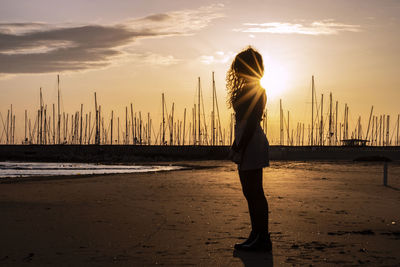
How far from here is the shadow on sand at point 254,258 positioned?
5652mm

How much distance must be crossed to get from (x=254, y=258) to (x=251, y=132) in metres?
1.48

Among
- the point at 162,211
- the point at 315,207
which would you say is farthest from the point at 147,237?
the point at 315,207

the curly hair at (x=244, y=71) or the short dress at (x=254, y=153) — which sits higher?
the curly hair at (x=244, y=71)

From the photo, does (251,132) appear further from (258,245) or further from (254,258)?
(254,258)

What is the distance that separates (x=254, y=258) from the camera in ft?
19.4

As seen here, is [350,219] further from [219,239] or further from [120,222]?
[120,222]

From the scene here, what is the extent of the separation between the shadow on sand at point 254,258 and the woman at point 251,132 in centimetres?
19

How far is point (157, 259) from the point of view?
5.76 metres

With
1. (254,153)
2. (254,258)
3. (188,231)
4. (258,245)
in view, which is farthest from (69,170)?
(254,258)

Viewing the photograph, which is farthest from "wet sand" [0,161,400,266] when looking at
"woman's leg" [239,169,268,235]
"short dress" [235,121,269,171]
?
"short dress" [235,121,269,171]

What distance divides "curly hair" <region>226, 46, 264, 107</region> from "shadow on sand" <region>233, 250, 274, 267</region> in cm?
179

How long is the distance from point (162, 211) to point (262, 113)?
3.77 meters

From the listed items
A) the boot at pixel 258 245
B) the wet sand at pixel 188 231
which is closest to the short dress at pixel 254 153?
the boot at pixel 258 245

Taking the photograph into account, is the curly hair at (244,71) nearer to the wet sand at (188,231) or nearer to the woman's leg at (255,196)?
the woman's leg at (255,196)
